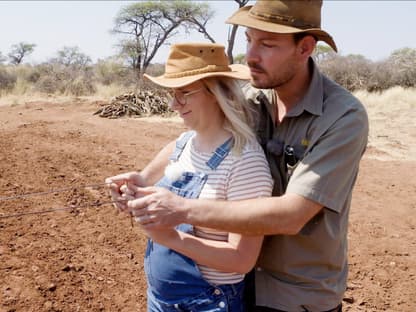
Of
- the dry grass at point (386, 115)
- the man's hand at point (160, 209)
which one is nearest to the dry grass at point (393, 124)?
the dry grass at point (386, 115)

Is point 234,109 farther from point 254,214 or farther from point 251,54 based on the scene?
point 254,214

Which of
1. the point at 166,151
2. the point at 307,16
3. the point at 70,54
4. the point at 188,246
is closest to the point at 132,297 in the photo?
the point at 166,151

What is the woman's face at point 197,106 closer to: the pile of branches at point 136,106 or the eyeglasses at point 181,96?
the eyeglasses at point 181,96

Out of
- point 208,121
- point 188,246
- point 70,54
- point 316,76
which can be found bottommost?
point 70,54

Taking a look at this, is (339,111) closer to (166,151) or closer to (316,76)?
(316,76)

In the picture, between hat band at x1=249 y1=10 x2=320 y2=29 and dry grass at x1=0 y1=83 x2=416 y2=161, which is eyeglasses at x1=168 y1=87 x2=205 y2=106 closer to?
hat band at x1=249 y1=10 x2=320 y2=29

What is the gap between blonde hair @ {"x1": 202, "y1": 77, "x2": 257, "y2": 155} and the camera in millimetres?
1643

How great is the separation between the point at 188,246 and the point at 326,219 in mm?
441

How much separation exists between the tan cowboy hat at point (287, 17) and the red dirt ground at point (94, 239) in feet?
7.50

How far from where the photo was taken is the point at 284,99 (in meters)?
1.73

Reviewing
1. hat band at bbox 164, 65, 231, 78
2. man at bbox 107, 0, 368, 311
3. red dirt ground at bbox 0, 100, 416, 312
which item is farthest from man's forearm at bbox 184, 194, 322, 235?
red dirt ground at bbox 0, 100, 416, 312

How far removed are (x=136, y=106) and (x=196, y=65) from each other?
443 inches

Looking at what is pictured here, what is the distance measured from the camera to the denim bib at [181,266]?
1.67 metres

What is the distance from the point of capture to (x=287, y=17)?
1.61 m
